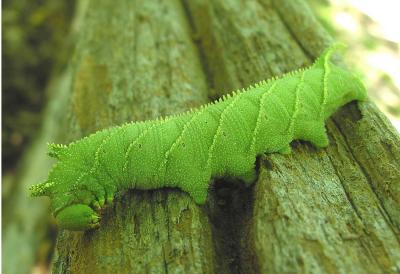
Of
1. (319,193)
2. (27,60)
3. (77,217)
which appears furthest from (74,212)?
(27,60)

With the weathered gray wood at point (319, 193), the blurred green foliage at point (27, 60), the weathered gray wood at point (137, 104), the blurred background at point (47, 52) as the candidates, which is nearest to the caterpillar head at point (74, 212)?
the weathered gray wood at point (137, 104)

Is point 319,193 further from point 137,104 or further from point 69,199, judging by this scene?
point 137,104

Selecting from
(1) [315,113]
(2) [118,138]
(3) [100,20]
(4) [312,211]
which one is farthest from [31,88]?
(4) [312,211]

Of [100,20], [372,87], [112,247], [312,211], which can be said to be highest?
[100,20]

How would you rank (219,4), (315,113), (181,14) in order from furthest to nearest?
1. (181,14)
2. (219,4)
3. (315,113)

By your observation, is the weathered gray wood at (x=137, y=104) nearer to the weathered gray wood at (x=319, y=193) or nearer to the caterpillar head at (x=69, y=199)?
the caterpillar head at (x=69, y=199)

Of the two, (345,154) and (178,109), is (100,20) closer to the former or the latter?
(178,109)

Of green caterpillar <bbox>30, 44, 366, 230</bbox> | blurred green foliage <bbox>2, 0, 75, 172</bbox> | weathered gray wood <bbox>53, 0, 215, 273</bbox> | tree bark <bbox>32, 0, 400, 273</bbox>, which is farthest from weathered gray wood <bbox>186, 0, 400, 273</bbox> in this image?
blurred green foliage <bbox>2, 0, 75, 172</bbox>
